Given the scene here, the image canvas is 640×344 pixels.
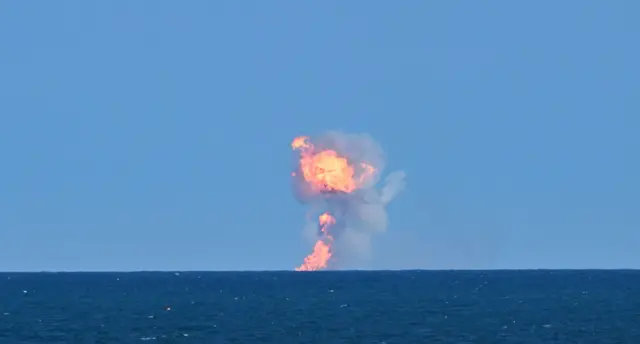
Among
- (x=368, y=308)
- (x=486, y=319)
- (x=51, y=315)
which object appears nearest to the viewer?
(x=486, y=319)

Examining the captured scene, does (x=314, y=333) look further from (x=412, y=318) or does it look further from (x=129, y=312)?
(x=129, y=312)

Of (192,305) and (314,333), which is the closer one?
(314,333)

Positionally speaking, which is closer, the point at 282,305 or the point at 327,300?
the point at 282,305

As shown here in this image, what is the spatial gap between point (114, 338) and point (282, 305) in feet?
198

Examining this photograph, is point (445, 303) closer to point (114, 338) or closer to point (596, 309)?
point (596, 309)

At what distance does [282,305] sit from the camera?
166 metres

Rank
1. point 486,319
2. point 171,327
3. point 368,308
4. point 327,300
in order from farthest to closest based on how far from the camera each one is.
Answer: point 327,300 < point 368,308 < point 486,319 < point 171,327

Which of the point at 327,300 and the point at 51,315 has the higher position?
the point at 327,300

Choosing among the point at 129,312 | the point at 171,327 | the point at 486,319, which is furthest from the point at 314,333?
the point at 129,312

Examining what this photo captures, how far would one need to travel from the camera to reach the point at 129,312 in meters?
149

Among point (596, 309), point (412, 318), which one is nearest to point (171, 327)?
point (412, 318)

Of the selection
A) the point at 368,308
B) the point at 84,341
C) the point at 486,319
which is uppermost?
the point at 368,308

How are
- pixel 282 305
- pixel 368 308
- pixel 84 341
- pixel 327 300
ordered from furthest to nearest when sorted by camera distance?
pixel 327 300 → pixel 282 305 → pixel 368 308 → pixel 84 341

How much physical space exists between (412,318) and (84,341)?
39.5 m
